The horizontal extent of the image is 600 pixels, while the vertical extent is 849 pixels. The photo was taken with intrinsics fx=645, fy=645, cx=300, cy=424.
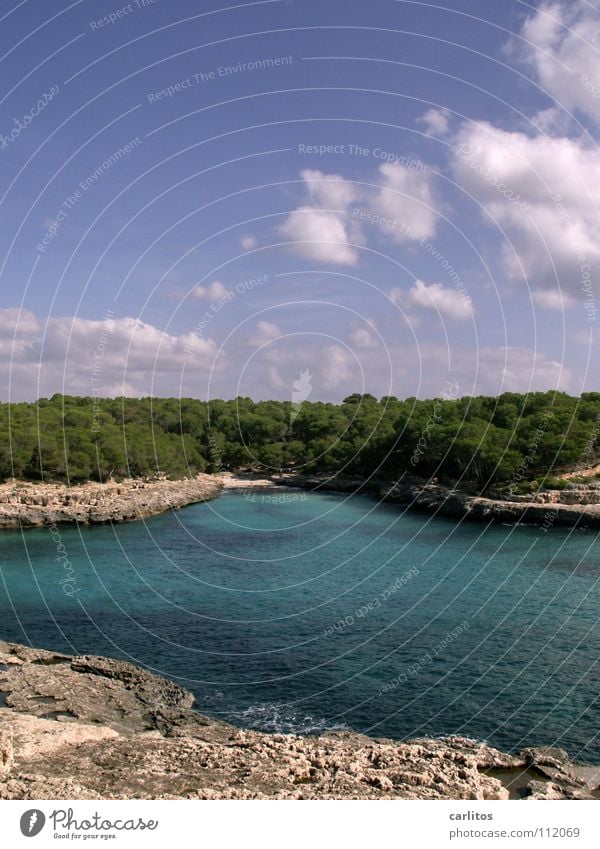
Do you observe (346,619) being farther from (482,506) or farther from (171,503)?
(171,503)

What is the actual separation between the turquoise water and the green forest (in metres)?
11.7

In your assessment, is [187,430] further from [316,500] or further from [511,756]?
[511,756]

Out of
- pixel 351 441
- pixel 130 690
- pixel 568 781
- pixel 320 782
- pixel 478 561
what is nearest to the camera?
pixel 320 782

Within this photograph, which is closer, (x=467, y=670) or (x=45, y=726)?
(x=45, y=726)

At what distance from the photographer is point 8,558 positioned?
4809 cm

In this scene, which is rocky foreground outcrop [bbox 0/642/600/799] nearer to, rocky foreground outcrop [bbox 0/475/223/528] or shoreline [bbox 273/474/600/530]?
rocky foreground outcrop [bbox 0/475/223/528]

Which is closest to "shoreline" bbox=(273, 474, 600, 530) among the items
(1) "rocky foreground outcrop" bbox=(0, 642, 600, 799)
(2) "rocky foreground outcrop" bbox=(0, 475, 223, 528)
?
(2) "rocky foreground outcrop" bbox=(0, 475, 223, 528)

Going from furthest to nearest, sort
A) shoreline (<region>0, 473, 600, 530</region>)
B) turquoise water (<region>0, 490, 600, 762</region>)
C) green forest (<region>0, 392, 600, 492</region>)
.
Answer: green forest (<region>0, 392, 600, 492</region>)
shoreline (<region>0, 473, 600, 530</region>)
turquoise water (<region>0, 490, 600, 762</region>)

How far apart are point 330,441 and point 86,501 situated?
41.1 m

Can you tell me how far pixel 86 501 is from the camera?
215 feet

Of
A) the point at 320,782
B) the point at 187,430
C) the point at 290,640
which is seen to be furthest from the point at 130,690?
the point at 187,430

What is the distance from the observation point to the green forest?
66125 mm

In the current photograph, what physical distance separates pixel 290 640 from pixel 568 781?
1466 centimetres

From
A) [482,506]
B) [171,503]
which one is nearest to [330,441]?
[171,503]
